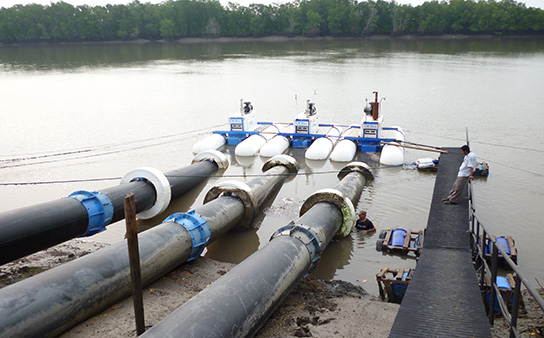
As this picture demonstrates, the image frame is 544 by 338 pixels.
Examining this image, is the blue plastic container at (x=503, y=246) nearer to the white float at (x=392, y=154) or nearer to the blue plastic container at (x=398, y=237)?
the blue plastic container at (x=398, y=237)

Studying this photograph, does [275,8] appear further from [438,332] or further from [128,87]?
A: [438,332]

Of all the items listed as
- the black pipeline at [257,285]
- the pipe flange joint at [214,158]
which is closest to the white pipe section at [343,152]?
the pipe flange joint at [214,158]

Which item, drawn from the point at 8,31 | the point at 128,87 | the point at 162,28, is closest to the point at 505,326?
the point at 128,87

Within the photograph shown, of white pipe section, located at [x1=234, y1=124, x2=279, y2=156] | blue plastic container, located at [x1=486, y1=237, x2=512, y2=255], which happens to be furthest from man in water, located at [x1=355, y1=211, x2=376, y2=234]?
white pipe section, located at [x1=234, y1=124, x2=279, y2=156]

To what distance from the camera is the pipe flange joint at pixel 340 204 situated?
37.5 feet

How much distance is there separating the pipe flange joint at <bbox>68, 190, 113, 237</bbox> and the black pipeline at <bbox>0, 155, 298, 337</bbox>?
79.7 inches

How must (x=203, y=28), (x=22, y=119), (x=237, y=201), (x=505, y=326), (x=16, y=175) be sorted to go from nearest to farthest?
(x=505, y=326) < (x=237, y=201) < (x=16, y=175) < (x=22, y=119) < (x=203, y=28)

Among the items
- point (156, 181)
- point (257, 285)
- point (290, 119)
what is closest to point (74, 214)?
point (156, 181)

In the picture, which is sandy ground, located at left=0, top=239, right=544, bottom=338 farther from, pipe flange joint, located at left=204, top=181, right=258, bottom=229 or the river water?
pipe flange joint, located at left=204, top=181, right=258, bottom=229

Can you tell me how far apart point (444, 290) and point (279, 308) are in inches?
114

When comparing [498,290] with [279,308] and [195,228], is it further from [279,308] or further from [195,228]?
[195,228]

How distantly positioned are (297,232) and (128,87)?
35.6m

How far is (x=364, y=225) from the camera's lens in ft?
40.6

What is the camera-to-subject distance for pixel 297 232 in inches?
369
